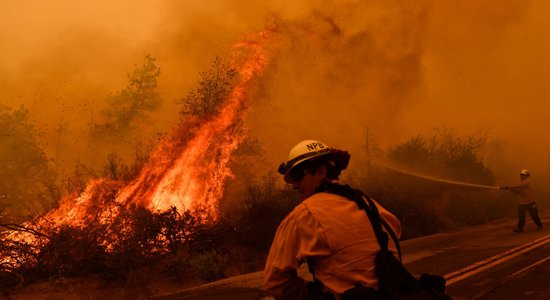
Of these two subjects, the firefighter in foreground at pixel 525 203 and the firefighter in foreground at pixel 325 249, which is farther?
the firefighter in foreground at pixel 525 203

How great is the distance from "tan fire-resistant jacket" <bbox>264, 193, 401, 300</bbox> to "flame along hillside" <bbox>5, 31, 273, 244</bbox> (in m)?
8.32

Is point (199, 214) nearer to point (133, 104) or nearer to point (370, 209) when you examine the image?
point (370, 209)

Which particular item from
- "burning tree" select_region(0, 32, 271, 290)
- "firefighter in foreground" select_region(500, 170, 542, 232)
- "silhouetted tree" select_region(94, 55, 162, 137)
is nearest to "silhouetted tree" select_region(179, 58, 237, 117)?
"burning tree" select_region(0, 32, 271, 290)

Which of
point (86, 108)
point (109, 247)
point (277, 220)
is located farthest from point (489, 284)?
point (86, 108)

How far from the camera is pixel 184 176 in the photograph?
11305 mm

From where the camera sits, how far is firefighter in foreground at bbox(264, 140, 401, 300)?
2.11m

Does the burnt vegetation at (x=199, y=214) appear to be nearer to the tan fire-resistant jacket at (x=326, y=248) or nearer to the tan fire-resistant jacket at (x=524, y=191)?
the tan fire-resistant jacket at (x=524, y=191)

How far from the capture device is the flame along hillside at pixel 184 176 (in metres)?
10.8

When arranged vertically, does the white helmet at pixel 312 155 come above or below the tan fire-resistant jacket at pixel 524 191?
above

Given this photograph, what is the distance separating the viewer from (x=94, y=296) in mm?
7434

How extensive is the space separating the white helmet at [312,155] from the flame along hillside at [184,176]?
808 centimetres

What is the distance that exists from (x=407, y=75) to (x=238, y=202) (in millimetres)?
8959

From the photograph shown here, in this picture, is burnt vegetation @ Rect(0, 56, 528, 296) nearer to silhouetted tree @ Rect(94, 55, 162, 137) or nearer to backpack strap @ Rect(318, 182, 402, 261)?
backpack strap @ Rect(318, 182, 402, 261)

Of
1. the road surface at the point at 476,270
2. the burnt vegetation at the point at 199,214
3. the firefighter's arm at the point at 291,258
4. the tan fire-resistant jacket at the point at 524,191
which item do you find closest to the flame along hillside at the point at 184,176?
the burnt vegetation at the point at 199,214
